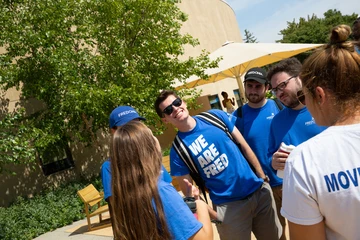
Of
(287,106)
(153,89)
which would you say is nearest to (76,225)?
(153,89)

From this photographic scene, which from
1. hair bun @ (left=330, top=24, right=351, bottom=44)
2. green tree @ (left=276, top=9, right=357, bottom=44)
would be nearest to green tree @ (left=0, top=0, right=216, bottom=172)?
hair bun @ (left=330, top=24, right=351, bottom=44)

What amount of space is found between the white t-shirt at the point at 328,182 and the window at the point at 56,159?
395 inches

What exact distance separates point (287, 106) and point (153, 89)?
6.24 meters

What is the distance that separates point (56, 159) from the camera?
11148 mm

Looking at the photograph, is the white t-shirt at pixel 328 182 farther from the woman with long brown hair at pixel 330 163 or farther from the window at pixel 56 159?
the window at pixel 56 159

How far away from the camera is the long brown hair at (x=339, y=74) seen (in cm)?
131

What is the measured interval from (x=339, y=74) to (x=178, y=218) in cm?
99

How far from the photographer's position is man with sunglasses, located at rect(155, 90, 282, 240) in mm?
2879

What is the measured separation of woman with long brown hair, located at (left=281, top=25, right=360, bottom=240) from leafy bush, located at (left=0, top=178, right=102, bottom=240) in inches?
289

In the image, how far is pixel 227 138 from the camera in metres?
2.97

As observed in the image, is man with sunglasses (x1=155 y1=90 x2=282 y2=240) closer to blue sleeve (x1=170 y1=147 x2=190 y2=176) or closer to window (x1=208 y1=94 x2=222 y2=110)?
blue sleeve (x1=170 y1=147 x2=190 y2=176)

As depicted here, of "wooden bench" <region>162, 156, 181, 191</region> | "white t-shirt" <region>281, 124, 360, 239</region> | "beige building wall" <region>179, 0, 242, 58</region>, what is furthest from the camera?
"beige building wall" <region>179, 0, 242, 58</region>

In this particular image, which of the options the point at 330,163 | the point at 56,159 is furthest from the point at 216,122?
the point at 56,159

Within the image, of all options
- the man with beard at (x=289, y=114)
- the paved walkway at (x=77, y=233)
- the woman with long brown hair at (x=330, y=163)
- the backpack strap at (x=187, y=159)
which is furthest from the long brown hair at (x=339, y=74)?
the paved walkway at (x=77, y=233)
